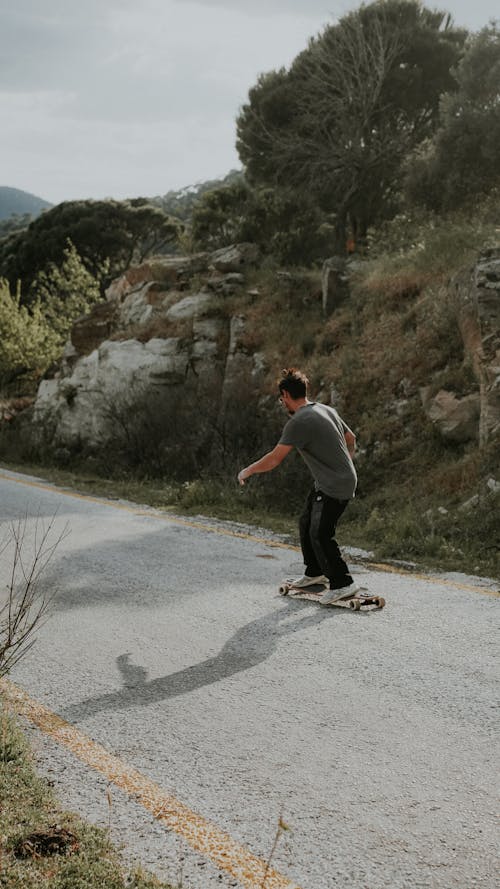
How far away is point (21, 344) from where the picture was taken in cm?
2972

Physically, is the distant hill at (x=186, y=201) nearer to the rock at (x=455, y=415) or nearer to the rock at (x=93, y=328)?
the rock at (x=93, y=328)

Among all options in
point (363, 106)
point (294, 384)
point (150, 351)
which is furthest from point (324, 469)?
point (363, 106)

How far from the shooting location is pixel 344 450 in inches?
262

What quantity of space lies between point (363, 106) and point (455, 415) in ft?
55.7

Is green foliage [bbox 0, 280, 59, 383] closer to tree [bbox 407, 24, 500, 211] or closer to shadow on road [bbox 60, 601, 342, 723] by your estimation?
tree [bbox 407, 24, 500, 211]

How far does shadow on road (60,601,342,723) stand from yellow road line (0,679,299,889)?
0.59ft

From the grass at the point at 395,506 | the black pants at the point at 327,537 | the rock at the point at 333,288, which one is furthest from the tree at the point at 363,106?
the black pants at the point at 327,537

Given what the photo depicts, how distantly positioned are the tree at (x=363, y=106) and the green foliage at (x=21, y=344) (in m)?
9.86

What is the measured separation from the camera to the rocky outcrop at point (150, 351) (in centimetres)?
1856

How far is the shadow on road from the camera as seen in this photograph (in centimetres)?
456

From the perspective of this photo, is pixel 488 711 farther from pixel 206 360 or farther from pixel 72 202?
pixel 72 202

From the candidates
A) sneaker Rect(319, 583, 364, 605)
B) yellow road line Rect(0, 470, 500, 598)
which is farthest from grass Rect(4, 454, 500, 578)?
sneaker Rect(319, 583, 364, 605)

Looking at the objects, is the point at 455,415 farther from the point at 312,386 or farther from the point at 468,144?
the point at 468,144

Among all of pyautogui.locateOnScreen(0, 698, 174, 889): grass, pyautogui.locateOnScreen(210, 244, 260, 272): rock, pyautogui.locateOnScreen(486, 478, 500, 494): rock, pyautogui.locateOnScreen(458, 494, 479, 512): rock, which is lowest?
pyautogui.locateOnScreen(0, 698, 174, 889): grass
